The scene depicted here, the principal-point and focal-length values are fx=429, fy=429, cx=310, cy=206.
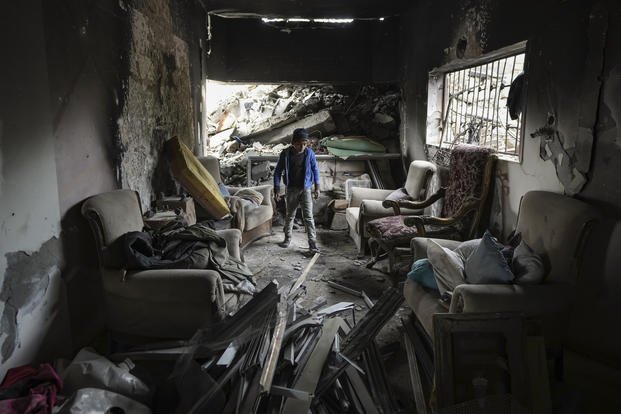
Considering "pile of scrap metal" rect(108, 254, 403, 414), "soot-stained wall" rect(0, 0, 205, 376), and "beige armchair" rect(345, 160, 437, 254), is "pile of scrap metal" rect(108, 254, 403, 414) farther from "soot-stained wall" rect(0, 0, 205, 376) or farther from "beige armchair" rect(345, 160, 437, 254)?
"beige armchair" rect(345, 160, 437, 254)

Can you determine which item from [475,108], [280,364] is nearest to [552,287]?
[280,364]

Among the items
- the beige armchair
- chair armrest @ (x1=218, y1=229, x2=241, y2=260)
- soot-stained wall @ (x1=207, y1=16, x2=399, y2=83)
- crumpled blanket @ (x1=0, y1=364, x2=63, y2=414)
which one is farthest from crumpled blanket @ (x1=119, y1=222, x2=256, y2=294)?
soot-stained wall @ (x1=207, y1=16, x2=399, y2=83)

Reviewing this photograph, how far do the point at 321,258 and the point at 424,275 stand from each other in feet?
7.29

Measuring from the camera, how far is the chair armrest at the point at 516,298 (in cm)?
208

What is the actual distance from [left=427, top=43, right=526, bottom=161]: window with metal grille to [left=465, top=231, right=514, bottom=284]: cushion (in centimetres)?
212

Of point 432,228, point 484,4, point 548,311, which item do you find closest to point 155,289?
point 548,311

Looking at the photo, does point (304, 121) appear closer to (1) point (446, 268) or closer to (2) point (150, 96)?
(2) point (150, 96)

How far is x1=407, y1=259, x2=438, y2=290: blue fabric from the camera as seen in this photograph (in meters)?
2.65

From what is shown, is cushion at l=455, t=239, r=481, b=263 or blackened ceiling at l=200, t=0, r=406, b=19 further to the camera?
blackened ceiling at l=200, t=0, r=406, b=19

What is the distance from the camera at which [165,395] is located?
81.3 inches

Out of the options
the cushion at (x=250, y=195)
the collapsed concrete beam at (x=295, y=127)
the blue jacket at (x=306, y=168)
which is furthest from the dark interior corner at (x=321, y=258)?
the collapsed concrete beam at (x=295, y=127)

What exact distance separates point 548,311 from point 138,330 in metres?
2.31

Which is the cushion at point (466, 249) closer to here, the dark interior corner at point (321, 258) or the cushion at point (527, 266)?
the dark interior corner at point (321, 258)

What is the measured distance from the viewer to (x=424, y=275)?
270 cm
